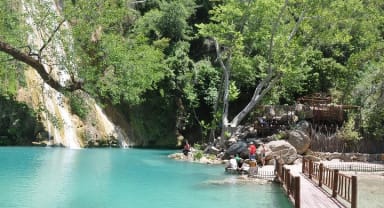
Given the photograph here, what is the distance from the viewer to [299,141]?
2741 cm

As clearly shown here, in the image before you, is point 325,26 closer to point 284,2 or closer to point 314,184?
point 284,2

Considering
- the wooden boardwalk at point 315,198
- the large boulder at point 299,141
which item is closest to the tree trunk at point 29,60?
the wooden boardwalk at point 315,198

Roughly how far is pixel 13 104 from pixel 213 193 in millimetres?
22250

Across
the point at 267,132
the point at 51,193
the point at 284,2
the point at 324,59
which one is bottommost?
the point at 51,193

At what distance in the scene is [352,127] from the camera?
92.8 feet

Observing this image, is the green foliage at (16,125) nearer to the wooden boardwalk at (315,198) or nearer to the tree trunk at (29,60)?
the wooden boardwalk at (315,198)

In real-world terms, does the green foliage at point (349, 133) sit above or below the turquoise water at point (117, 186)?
above

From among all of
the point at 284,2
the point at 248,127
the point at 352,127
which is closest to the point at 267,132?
the point at 248,127

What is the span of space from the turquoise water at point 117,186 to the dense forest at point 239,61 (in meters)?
3.95

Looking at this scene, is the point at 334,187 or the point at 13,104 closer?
the point at 334,187

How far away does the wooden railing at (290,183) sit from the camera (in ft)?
41.2

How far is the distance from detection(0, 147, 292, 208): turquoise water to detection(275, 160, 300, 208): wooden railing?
0.39 m

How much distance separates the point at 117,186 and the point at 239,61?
16.9 m

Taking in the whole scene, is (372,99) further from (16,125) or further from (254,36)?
(16,125)
